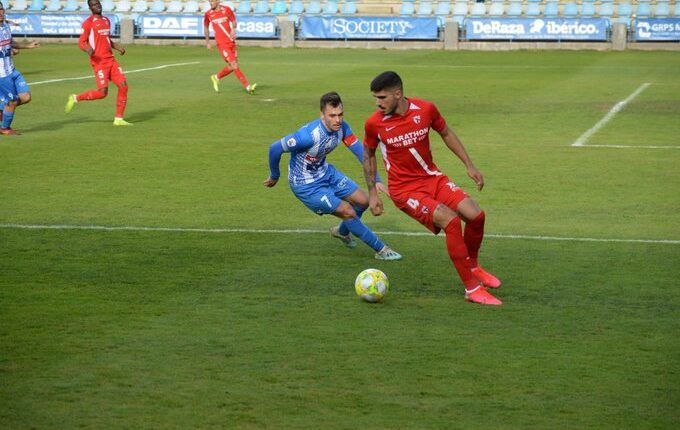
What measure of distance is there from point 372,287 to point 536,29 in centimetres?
3404

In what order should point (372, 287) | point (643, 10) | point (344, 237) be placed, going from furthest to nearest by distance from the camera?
point (643, 10) → point (344, 237) → point (372, 287)

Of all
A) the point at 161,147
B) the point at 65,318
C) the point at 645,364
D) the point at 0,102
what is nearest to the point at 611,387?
the point at 645,364

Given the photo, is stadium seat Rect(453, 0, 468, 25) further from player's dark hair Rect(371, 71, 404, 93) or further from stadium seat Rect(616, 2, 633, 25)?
player's dark hair Rect(371, 71, 404, 93)

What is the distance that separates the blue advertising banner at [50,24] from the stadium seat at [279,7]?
6.63 m

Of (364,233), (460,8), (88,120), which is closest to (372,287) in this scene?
Answer: (364,233)

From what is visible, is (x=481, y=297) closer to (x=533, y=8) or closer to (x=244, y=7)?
(x=533, y=8)

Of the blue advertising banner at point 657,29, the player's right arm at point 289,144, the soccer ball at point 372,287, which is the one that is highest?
the player's right arm at point 289,144

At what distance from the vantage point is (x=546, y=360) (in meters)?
7.76

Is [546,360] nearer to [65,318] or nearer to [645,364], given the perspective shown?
[645,364]

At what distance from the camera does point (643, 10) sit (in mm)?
44031

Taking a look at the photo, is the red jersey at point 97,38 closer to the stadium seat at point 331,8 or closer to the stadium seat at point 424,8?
the stadium seat at point 331,8

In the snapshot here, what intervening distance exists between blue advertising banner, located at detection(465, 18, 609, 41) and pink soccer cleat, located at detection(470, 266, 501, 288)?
3289 centimetres

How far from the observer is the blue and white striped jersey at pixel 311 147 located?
10711 mm

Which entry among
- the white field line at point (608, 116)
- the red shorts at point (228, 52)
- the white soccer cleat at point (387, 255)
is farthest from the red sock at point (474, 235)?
the red shorts at point (228, 52)
